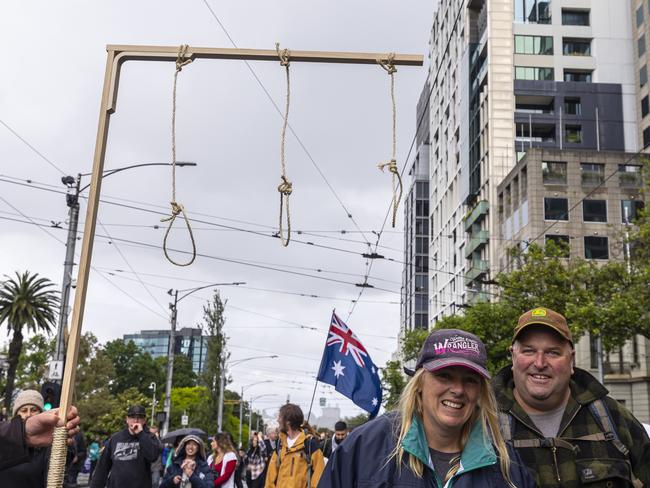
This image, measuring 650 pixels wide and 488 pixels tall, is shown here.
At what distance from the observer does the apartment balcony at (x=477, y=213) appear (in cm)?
6588

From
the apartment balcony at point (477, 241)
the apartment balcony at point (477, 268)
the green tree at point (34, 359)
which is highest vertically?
the apartment balcony at point (477, 241)

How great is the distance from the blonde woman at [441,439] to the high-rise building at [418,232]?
328 feet

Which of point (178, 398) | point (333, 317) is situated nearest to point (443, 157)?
point (178, 398)

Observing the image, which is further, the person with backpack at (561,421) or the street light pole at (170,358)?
the street light pole at (170,358)

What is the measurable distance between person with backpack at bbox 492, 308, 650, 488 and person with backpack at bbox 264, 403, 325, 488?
5.03m

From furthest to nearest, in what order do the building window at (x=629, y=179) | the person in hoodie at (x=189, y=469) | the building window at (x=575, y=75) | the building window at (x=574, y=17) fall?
the building window at (x=574, y=17) → the building window at (x=575, y=75) → the building window at (x=629, y=179) → the person in hoodie at (x=189, y=469)

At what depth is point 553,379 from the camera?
159 inches

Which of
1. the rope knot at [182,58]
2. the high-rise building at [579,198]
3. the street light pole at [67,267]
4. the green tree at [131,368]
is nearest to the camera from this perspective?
the rope knot at [182,58]

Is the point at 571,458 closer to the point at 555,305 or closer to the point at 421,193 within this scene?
the point at 555,305

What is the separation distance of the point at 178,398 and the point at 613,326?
87.0 metres

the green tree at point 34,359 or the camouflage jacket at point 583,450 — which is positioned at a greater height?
the green tree at point 34,359

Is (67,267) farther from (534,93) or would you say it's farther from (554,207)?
(534,93)

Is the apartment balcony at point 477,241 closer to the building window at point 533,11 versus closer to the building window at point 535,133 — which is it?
the building window at point 535,133

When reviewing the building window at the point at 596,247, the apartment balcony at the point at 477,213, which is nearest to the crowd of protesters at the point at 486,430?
the building window at the point at 596,247
